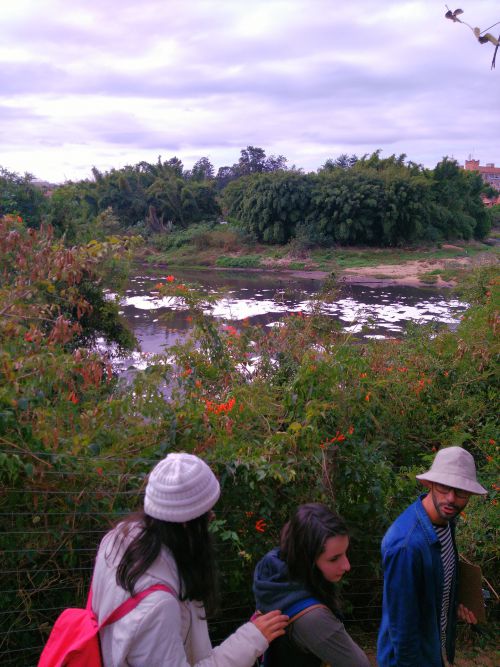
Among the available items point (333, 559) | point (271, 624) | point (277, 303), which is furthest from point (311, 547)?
point (277, 303)

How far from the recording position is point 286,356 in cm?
455

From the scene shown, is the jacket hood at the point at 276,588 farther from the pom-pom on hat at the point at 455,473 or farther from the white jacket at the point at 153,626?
the pom-pom on hat at the point at 455,473

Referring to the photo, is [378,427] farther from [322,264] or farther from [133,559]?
[322,264]

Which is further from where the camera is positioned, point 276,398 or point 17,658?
point 276,398

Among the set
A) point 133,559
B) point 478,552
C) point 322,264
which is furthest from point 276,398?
point 322,264

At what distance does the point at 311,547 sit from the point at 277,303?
1583 centimetres

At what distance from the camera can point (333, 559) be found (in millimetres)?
1559

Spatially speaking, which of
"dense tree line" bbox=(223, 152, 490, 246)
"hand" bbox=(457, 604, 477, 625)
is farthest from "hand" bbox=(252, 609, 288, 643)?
"dense tree line" bbox=(223, 152, 490, 246)

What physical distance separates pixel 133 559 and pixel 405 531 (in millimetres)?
948

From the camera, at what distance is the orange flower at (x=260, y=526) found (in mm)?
2451

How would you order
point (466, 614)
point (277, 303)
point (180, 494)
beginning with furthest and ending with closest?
point (277, 303) < point (466, 614) < point (180, 494)

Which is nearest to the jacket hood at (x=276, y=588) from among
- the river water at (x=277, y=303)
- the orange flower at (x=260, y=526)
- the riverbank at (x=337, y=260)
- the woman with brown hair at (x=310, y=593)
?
the woman with brown hair at (x=310, y=593)

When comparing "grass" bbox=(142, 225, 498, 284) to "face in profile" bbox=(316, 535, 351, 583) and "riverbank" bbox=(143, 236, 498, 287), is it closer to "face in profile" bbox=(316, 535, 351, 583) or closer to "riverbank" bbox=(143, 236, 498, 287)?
"riverbank" bbox=(143, 236, 498, 287)

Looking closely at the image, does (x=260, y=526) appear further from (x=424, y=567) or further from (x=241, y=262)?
(x=241, y=262)
